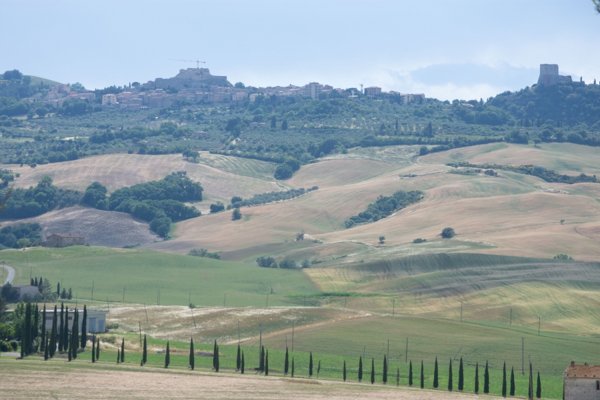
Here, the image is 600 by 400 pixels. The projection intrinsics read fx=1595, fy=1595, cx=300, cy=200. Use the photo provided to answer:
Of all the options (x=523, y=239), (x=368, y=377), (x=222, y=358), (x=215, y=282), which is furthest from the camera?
(x=523, y=239)

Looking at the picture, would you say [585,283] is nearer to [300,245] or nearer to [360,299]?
[360,299]

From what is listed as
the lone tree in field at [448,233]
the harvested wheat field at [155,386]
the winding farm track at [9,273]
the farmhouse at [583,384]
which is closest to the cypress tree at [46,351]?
the harvested wheat field at [155,386]

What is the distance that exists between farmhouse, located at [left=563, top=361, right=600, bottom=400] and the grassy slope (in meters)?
60.7

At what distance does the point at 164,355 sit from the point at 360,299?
43172 millimetres

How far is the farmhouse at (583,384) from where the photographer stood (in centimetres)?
7231

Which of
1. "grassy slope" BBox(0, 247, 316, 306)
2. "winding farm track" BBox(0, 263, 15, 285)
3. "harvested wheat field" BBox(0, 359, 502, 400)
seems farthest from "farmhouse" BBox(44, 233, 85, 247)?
"harvested wheat field" BBox(0, 359, 502, 400)

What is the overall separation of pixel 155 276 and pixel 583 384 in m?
83.4

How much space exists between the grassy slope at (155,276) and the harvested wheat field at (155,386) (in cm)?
5129

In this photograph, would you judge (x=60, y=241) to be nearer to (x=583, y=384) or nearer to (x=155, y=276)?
(x=155, y=276)

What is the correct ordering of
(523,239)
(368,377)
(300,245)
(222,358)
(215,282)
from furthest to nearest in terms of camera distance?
(300,245), (523,239), (215,282), (222,358), (368,377)

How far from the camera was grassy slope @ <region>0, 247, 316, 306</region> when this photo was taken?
138 metres

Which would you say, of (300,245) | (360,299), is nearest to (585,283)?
(360,299)

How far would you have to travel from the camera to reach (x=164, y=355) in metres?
92.4

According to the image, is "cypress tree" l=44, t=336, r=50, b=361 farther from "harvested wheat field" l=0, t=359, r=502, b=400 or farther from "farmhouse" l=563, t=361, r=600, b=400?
"farmhouse" l=563, t=361, r=600, b=400
